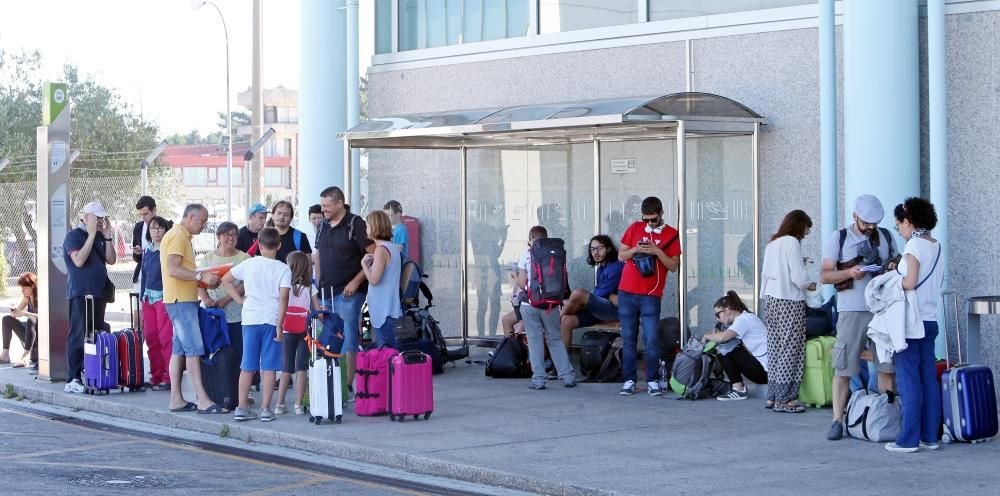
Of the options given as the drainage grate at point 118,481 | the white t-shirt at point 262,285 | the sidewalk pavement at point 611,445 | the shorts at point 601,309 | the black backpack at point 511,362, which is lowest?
the drainage grate at point 118,481

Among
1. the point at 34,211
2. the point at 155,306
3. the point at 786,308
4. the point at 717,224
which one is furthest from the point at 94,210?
the point at 34,211

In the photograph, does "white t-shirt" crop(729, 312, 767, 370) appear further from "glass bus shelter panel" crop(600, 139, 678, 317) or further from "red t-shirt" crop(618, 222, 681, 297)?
"glass bus shelter panel" crop(600, 139, 678, 317)

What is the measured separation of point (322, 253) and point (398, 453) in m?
3.05

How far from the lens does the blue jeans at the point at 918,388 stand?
8.98m

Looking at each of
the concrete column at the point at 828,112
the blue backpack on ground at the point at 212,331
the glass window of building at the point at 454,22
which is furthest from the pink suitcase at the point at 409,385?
the glass window of building at the point at 454,22

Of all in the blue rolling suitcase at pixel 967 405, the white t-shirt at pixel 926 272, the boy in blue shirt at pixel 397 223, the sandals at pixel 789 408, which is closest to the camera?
the white t-shirt at pixel 926 272

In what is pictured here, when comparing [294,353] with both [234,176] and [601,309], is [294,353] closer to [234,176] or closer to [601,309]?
[601,309]

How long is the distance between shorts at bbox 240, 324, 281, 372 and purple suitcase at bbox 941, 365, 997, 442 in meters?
4.97

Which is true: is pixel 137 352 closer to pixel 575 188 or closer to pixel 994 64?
pixel 575 188

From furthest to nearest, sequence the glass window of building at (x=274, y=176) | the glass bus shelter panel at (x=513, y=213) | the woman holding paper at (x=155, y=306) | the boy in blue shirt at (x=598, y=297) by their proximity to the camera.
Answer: the glass window of building at (x=274, y=176) → the glass bus shelter panel at (x=513, y=213) → the boy in blue shirt at (x=598, y=297) → the woman holding paper at (x=155, y=306)

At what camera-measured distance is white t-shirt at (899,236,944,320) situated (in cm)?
886

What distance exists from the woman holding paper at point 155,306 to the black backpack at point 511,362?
3192 mm

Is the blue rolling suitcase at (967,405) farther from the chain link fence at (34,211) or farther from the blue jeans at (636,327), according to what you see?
the chain link fence at (34,211)

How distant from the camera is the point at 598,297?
537 inches
